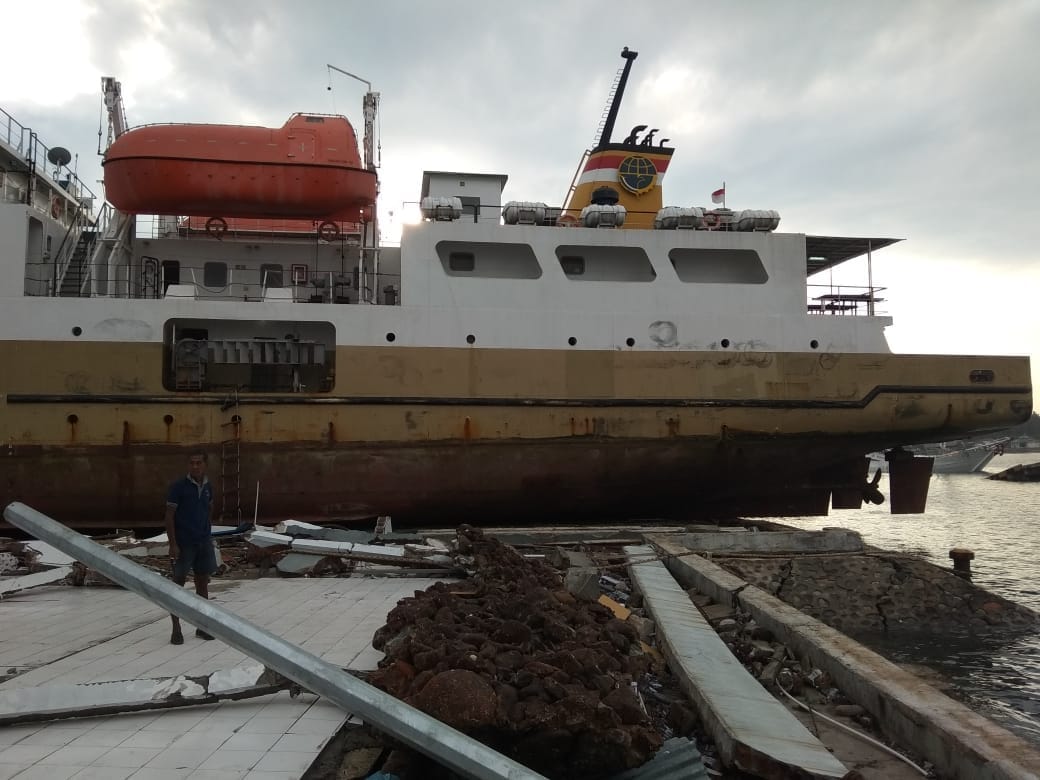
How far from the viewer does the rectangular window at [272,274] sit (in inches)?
460

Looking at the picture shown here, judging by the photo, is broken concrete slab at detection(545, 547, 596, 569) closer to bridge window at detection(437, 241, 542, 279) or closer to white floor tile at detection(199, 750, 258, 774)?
white floor tile at detection(199, 750, 258, 774)

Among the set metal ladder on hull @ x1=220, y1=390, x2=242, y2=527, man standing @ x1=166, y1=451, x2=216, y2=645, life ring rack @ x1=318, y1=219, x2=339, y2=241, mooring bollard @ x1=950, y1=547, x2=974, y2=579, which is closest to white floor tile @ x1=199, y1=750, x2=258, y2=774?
man standing @ x1=166, y1=451, x2=216, y2=645

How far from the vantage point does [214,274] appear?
11.7 meters

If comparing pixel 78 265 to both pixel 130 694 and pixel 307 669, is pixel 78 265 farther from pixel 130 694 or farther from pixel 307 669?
pixel 307 669

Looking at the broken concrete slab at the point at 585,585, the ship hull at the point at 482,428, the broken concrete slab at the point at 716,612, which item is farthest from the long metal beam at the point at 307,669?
the ship hull at the point at 482,428

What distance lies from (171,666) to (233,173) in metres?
8.62

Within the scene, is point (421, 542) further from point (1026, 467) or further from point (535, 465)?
point (1026, 467)

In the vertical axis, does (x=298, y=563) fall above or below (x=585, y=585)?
below

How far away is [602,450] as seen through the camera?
10.5 metres

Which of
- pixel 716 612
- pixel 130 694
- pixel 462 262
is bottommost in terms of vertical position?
pixel 716 612

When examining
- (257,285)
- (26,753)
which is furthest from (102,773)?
(257,285)

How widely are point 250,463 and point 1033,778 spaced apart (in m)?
9.40

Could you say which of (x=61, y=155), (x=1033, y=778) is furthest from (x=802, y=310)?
(x=61, y=155)

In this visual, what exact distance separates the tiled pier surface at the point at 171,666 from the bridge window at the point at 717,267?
25.0ft
